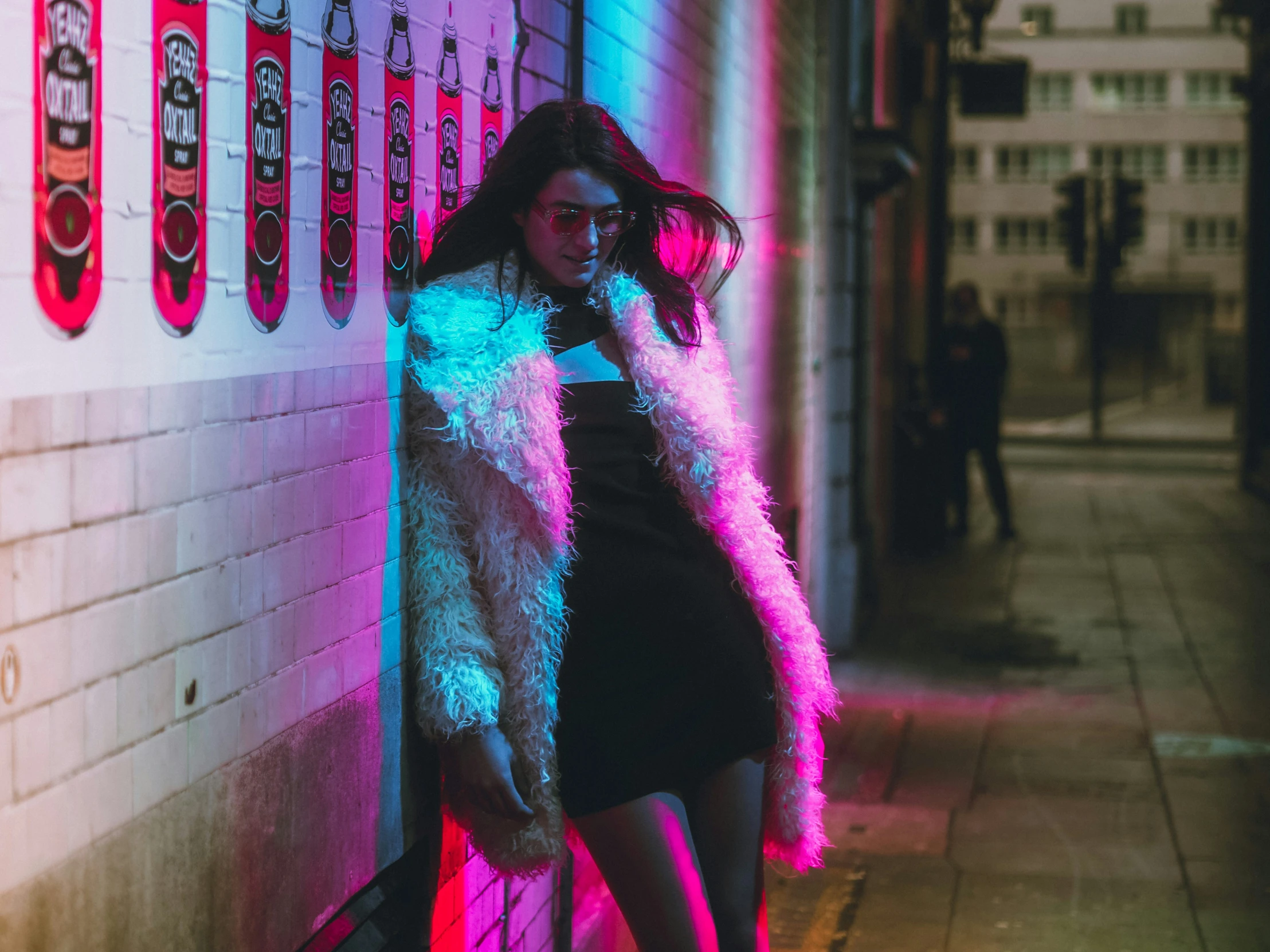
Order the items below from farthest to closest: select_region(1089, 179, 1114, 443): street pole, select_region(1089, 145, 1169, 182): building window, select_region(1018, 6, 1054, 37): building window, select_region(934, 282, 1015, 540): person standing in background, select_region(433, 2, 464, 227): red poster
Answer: select_region(1089, 145, 1169, 182): building window → select_region(1018, 6, 1054, 37): building window → select_region(1089, 179, 1114, 443): street pole → select_region(934, 282, 1015, 540): person standing in background → select_region(433, 2, 464, 227): red poster

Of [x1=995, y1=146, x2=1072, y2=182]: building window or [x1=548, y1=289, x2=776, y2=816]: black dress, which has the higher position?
[x1=995, y1=146, x2=1072, y2=182]: building window

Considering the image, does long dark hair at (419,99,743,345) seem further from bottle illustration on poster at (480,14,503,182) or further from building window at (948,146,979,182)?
building window at (948,146,979,182)

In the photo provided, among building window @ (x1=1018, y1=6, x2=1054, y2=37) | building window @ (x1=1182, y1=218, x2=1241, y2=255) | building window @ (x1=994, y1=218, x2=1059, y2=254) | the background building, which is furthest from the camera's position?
building window @ (x1=994, y1=218, x2=1059, y2=254)

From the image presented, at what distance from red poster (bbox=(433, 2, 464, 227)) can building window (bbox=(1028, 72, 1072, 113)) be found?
6876cm

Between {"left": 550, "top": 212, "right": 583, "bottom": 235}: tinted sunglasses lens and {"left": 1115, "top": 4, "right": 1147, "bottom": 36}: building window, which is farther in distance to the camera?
{"left": 1115, "top": 4, "right": 1147, "bottom": 36}: building window

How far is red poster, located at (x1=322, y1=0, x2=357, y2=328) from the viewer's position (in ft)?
7.61

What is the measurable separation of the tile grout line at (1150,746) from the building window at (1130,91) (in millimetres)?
60470

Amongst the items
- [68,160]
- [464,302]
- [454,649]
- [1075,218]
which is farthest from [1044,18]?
[68,160]

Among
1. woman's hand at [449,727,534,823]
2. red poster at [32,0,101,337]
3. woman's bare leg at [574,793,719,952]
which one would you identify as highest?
red poster at [32,0,101,337]

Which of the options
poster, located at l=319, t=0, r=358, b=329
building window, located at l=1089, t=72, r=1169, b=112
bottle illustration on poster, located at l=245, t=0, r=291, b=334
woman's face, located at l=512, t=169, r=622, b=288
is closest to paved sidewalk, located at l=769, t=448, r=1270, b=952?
woman's face, located at l=512, t=169, r=622, b=288

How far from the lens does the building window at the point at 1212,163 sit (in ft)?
218

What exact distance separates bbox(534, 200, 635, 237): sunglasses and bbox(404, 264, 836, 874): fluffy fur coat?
127 millimetres

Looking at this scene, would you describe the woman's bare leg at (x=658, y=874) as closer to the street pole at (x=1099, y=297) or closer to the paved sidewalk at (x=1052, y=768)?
the paved sidewalk at (x=1052, y=768)

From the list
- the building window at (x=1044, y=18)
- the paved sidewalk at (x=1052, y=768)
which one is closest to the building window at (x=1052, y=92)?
the building window at (x=1044, y=18)
